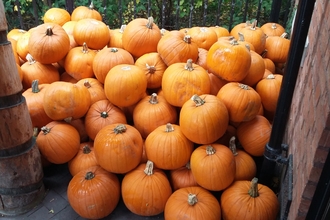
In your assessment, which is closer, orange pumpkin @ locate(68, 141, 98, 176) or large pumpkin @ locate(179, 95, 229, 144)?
large pumpkin @ locate(179, 95, 229, 144)

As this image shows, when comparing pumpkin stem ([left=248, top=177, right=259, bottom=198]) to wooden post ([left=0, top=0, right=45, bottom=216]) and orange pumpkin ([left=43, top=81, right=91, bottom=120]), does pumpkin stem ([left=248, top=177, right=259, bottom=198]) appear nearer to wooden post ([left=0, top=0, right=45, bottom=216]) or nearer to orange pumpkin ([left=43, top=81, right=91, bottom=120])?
orange pumpkin ([left=43, top=81, right=91, bottom=120])

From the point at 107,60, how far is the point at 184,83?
2.90 feet

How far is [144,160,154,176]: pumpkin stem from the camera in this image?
250 centimetres

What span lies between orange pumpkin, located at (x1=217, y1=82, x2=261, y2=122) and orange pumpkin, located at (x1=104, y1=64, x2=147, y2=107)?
73cm

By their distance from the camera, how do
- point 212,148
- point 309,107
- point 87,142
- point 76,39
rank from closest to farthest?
point 309,107, point 212,148, point 87,142, point 76,39

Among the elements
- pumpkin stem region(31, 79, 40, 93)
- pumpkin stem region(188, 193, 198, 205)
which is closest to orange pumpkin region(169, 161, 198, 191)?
pumpkin stem region(188, 193, 198, 205)

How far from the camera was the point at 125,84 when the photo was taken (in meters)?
2.69

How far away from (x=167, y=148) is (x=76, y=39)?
68.8 inches

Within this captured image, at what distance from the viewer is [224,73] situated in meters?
2.66

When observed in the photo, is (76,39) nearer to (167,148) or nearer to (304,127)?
(167,148)

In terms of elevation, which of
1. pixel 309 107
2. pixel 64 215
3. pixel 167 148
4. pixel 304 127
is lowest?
pixel 64 215

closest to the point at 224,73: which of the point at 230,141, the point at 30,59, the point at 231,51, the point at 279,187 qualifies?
the point at 231,51

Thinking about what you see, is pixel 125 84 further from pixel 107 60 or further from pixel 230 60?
pixel 230 60

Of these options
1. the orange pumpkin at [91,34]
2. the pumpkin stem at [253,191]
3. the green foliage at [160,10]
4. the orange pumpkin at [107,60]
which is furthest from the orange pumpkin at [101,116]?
the green foliage at [160,10]
